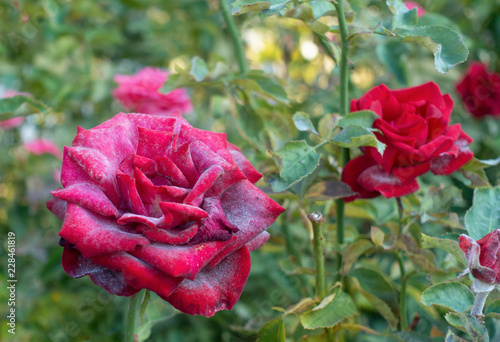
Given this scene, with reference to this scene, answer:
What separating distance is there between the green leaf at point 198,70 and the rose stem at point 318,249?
36 centimetres

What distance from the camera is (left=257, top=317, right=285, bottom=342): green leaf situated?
0.59 metres

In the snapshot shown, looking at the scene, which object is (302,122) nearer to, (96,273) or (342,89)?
(342,89)

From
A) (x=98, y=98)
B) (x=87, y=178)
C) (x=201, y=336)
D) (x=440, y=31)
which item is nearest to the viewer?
(x=87, y=178)

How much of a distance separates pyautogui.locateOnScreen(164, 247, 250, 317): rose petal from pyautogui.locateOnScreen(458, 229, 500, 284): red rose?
0.24m

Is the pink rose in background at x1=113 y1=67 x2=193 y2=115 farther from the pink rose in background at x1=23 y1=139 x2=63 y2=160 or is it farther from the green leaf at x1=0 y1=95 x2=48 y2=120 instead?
the green leaf at x1=0 y1=95 x2=48 y2=120

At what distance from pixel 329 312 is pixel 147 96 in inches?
37.5

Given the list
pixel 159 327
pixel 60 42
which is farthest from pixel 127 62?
pixel 159 327

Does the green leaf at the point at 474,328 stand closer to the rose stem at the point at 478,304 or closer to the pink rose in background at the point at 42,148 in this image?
the rose stem at the point at 478,304

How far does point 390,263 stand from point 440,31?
2.27 feet

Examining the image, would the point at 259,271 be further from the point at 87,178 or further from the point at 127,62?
the point at 127,62

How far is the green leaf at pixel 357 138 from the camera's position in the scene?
56 centimetres

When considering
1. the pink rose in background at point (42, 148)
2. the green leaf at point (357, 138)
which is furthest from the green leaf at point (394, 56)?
the pink rose in background at point (42, 148)

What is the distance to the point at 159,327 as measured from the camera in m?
1.15

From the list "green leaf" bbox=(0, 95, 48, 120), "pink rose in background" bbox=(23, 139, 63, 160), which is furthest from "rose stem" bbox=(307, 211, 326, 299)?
"pink rose in background" bbox=(23, 139, 63, 160)
